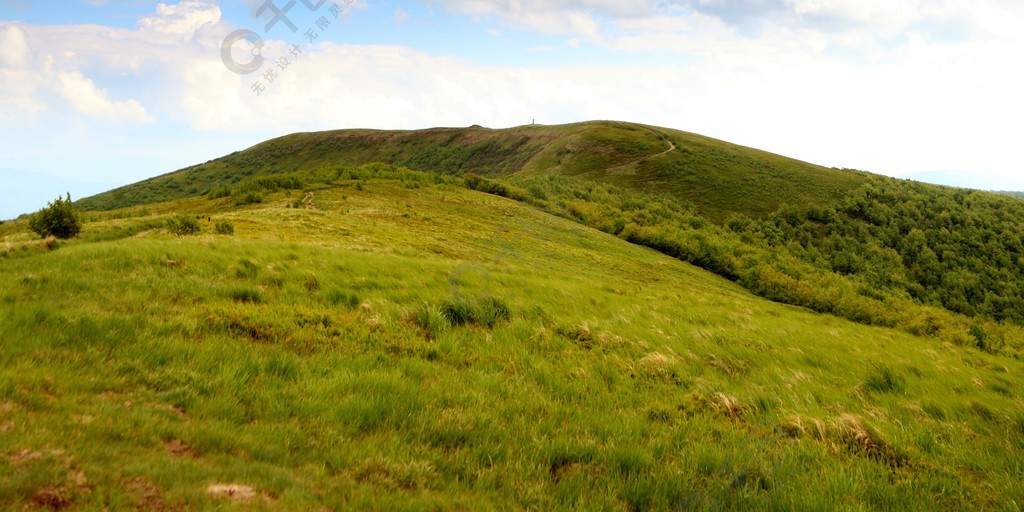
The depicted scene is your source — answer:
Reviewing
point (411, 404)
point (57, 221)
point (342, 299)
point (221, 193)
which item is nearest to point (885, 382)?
point (411, 404)

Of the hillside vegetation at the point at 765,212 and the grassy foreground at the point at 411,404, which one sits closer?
the grassy foreground at the point at 411,404

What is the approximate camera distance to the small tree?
12742 millimetres

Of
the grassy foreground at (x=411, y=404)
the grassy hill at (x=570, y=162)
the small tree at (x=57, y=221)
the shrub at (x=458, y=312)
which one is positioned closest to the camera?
the grassy foreground at (x=411, y=404)

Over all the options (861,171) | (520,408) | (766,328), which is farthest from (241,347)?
(861,171)

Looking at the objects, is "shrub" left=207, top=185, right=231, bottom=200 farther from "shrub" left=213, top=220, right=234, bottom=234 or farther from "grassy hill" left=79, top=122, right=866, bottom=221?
"grassy hill" left=79, top=122, right=866, bottom=221

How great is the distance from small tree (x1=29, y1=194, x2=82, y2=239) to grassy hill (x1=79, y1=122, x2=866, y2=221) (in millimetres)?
61865

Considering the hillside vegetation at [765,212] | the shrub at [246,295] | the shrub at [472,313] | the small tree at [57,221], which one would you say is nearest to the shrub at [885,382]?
the shrub at [472,313]

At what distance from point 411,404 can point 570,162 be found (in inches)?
2948

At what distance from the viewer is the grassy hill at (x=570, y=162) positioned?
68.9 meters

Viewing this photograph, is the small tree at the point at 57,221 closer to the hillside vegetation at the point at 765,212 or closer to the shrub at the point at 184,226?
the shrub at the point at 184,226

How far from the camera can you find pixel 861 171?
82.4 m

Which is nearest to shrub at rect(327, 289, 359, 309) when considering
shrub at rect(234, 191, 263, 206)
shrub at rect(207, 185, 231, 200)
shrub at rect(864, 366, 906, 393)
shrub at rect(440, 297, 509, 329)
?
shrub at rect(440, 297, 509, 329)

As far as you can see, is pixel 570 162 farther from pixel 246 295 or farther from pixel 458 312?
pixel 246 295

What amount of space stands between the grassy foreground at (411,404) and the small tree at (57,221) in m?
3.53
